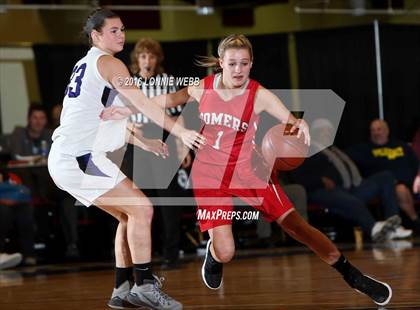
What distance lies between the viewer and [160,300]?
4383 millimetres

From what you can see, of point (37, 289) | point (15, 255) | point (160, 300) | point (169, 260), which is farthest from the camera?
point (15, 255)

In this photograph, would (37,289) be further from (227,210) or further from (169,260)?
(227,210)

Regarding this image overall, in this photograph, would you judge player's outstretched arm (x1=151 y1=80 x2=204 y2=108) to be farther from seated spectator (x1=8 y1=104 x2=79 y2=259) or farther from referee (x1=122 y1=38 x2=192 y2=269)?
seated spectator (x1=8 y1=104 x2=79 y2=259)

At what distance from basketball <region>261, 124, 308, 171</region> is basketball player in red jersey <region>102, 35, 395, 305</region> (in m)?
0.10

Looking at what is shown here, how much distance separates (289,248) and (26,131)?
266 centimetres

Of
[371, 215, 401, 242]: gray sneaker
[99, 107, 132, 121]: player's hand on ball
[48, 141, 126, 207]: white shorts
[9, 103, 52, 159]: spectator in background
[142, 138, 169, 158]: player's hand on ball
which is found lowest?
[371, 215, 401, 242]: gray sneaker

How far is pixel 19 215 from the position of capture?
7.98m

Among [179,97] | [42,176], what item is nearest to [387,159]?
[42,176]

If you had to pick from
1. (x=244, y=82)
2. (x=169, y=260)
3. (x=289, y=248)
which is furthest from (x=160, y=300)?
(x=289, y=248)

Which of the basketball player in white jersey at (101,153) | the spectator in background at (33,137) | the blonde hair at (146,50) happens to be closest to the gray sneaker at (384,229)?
the blonde hair at (146,50)

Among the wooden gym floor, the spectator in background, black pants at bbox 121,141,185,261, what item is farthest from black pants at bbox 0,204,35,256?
black pants at bbox 121,141,185,261

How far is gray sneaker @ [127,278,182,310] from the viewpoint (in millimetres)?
4383

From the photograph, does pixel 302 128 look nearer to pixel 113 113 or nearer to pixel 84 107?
pixel 113 113

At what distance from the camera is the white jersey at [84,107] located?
441cm
